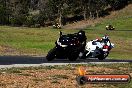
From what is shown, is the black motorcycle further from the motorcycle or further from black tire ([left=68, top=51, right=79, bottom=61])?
the motorcycle

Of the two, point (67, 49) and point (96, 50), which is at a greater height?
point (67, 49)

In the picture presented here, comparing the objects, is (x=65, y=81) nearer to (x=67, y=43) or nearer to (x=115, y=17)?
(x=67, y=43)

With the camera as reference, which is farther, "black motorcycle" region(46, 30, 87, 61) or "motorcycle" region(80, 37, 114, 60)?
"motorcycle" region(80, 37, 114, 60)

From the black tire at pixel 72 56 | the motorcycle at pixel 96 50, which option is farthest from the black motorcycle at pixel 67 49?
the motorcycle at pixel 96 50

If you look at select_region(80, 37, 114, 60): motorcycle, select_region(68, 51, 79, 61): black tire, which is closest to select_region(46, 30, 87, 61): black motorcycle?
select_region(68, 51, 79, 61): black tire

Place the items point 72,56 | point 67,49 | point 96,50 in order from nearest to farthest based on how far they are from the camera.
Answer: point 72,56 < point 67,49 < point 96,50

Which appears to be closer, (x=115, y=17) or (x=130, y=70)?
(x=130, y=70)

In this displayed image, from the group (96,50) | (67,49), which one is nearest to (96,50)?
(96,50)

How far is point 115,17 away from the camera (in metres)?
117

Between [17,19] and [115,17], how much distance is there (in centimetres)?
2727

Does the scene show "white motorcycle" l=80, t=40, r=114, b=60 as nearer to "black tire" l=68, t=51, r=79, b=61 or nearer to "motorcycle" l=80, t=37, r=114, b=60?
"motorcycle" l=80, t=37, r=114, b=60

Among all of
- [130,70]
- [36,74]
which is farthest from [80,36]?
[36,74]

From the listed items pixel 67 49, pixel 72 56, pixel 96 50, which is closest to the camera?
pixel 72 56

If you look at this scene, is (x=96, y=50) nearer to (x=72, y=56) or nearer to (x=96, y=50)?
(x=96, y=50)
